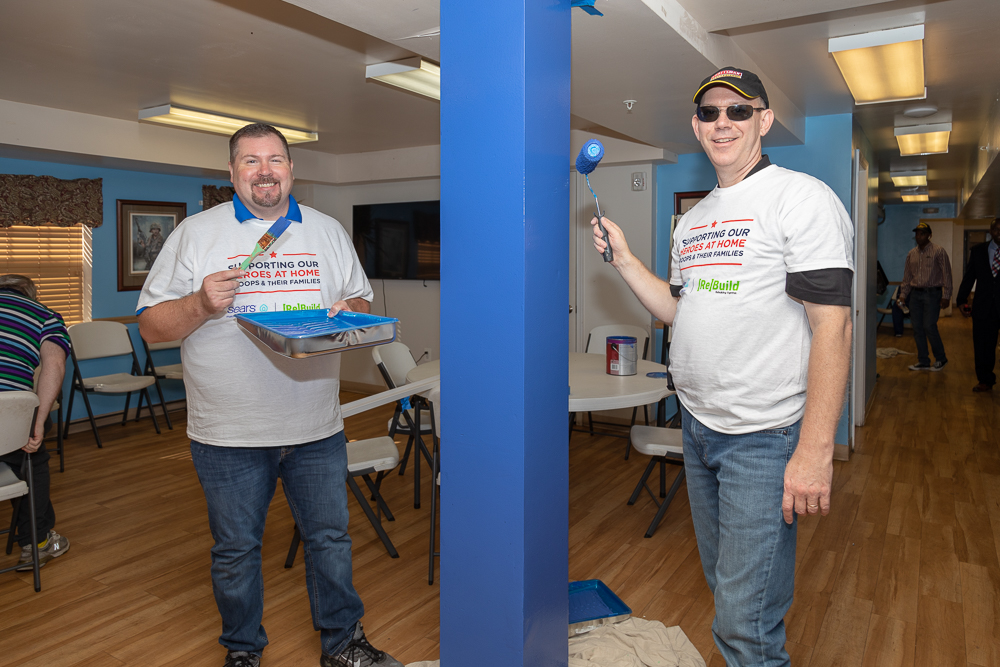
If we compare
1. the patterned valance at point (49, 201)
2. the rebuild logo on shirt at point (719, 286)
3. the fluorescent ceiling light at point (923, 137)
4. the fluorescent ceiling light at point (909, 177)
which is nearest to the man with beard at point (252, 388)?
the rebuild logo on shirt at point (719, 286)

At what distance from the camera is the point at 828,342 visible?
56.8 inches

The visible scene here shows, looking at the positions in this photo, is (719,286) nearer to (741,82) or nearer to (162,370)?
(741,82)

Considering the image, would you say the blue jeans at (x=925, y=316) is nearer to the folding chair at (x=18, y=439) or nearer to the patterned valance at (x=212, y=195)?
the patterned valance at (x=212, y=195)

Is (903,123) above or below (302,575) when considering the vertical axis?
above

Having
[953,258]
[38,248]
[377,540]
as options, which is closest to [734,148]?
[377,540]

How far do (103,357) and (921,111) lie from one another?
7.17m

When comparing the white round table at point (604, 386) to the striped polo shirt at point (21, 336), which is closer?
the striped polo shirt at point (21, 336)

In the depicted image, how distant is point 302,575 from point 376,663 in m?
0.97

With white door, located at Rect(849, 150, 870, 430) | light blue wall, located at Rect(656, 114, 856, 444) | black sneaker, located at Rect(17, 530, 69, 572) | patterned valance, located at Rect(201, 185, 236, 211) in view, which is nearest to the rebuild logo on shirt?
black sneaker, located at Rect(17, 530, 69, 572)

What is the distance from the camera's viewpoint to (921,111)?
5.21 metres

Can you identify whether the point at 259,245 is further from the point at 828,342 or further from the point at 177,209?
the point at 177,209

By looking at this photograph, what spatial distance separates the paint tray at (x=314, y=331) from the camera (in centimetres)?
171

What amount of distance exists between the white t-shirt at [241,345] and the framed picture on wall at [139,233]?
4774mm

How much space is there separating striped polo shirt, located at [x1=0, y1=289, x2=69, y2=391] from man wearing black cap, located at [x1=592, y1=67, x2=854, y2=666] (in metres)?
3.01
